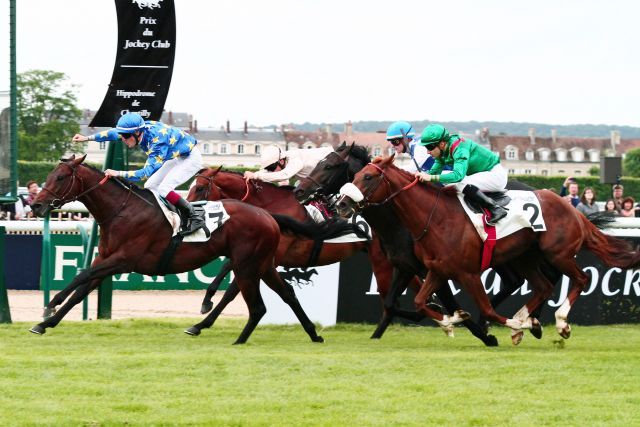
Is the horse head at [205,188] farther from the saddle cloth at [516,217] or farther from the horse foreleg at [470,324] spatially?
the saddle cloth at [516,217]

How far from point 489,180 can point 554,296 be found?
117 inches

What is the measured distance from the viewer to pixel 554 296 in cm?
1255

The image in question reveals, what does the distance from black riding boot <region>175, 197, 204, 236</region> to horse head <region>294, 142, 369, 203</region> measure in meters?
0.89

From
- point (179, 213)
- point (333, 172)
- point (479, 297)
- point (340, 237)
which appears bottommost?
point (479, 297)

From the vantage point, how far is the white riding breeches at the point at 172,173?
33.7 ft

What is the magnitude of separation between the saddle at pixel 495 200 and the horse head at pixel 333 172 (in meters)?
1.06

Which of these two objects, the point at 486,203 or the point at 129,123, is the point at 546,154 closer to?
the point at 486,203

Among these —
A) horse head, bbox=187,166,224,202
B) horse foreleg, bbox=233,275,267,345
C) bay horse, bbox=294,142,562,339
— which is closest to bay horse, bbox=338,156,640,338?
bay horse, bbox=294,142,562,339

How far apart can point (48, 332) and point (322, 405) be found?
15.5ft

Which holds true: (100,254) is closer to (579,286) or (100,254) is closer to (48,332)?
(48,332)

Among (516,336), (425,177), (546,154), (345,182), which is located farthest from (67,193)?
(546,154)

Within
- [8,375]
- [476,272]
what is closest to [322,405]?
[8,375]

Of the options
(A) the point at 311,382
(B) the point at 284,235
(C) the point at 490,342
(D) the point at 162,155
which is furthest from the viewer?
(B) the point at 284,235

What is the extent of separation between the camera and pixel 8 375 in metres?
7.53
